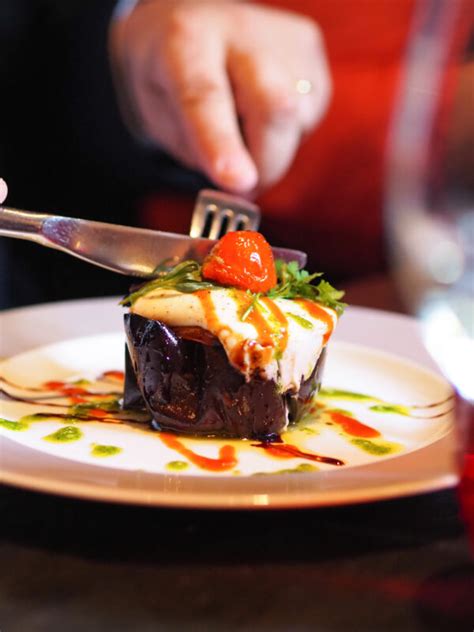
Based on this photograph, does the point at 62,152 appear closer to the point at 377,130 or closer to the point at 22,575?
the point at 377,130

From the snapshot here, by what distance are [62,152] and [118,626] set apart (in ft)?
12.3

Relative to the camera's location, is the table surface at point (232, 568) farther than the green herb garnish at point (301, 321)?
No

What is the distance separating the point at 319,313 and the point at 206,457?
430mm

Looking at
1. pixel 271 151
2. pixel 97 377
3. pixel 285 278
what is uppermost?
pixel 271 151

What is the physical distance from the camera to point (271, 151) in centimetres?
284

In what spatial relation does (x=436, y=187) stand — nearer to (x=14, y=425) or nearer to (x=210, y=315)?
(x=210, y=315)

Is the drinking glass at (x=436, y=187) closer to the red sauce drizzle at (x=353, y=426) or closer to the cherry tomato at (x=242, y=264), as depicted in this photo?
the red sauce drizzle at (x=353, y=426)

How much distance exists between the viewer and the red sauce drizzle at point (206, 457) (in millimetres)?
1515

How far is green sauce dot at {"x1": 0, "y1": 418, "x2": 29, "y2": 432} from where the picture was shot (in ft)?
5.35

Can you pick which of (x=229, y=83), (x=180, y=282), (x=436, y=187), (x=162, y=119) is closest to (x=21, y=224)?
(x=180, y=282)

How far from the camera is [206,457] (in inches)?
61.8

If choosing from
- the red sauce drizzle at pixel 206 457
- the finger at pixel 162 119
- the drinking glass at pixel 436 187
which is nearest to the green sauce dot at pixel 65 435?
the red sauce drizzle at pixel 206 457

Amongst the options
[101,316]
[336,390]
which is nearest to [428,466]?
[336,390]

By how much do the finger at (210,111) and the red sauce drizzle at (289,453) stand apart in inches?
41.6
